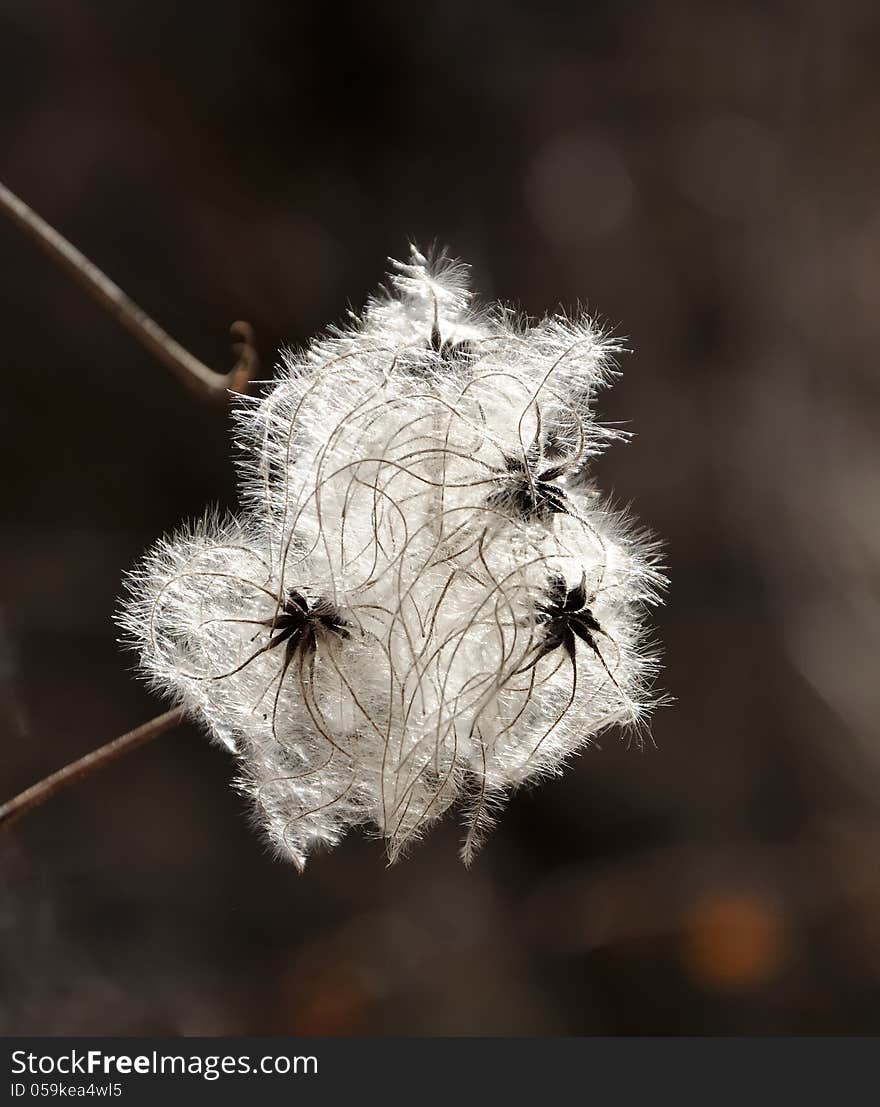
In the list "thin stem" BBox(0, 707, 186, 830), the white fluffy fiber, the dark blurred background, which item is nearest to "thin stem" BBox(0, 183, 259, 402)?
the white fluffy fiber

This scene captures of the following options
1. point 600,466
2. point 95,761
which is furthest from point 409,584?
point 600,466

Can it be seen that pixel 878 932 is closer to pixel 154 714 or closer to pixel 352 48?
pixel 154 714

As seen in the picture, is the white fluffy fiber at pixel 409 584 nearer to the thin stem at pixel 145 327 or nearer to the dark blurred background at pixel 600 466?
the thin stem at pixel 145 327

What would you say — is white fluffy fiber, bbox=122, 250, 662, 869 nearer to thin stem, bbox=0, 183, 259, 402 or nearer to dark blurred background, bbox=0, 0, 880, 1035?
thin stem, bbox=0, 183, 259, 402

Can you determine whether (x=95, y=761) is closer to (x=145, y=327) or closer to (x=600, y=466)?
(x=145, y=327)

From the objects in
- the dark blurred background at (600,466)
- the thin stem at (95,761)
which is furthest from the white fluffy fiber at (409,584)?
the dark blurred background at (600,466)

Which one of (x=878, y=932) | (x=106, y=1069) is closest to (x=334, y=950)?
(x=106, y=1069)
